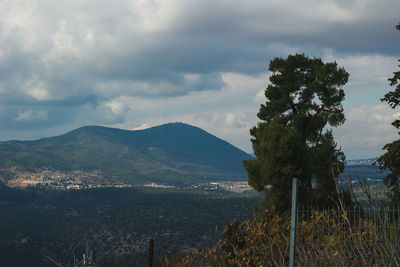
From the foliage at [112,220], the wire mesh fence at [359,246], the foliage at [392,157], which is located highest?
the foliage at [392,157]

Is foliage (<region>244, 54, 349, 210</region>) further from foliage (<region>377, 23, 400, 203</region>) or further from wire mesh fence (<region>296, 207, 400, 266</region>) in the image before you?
wire mesh fence (<region>296, 207, 400, 266</region>)

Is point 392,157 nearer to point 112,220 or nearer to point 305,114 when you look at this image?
point 305,114

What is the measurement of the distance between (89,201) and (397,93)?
117780 mm

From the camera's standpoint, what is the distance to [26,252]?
75.2 meters

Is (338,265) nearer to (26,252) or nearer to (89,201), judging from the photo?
(26,252)

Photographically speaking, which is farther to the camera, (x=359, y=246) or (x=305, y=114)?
(x=305, y=114)

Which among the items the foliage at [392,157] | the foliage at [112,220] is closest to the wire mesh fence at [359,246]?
the foliage at [392,157]

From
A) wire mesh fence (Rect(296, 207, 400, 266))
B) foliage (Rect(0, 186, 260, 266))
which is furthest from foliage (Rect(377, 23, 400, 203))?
foliage (Rect(0, 186, 260, 266))

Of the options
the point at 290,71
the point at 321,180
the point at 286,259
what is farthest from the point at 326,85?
the point at 286,259

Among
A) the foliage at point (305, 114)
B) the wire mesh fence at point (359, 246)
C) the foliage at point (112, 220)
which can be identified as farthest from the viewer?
the foliage at point (112, 220)

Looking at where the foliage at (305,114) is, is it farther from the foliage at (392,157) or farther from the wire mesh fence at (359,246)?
the wire mesh fence at (359,246)

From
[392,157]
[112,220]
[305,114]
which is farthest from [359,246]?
[112,220]

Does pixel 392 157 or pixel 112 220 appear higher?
pixel 392 157

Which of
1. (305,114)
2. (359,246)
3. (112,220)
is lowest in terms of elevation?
(112,220)
